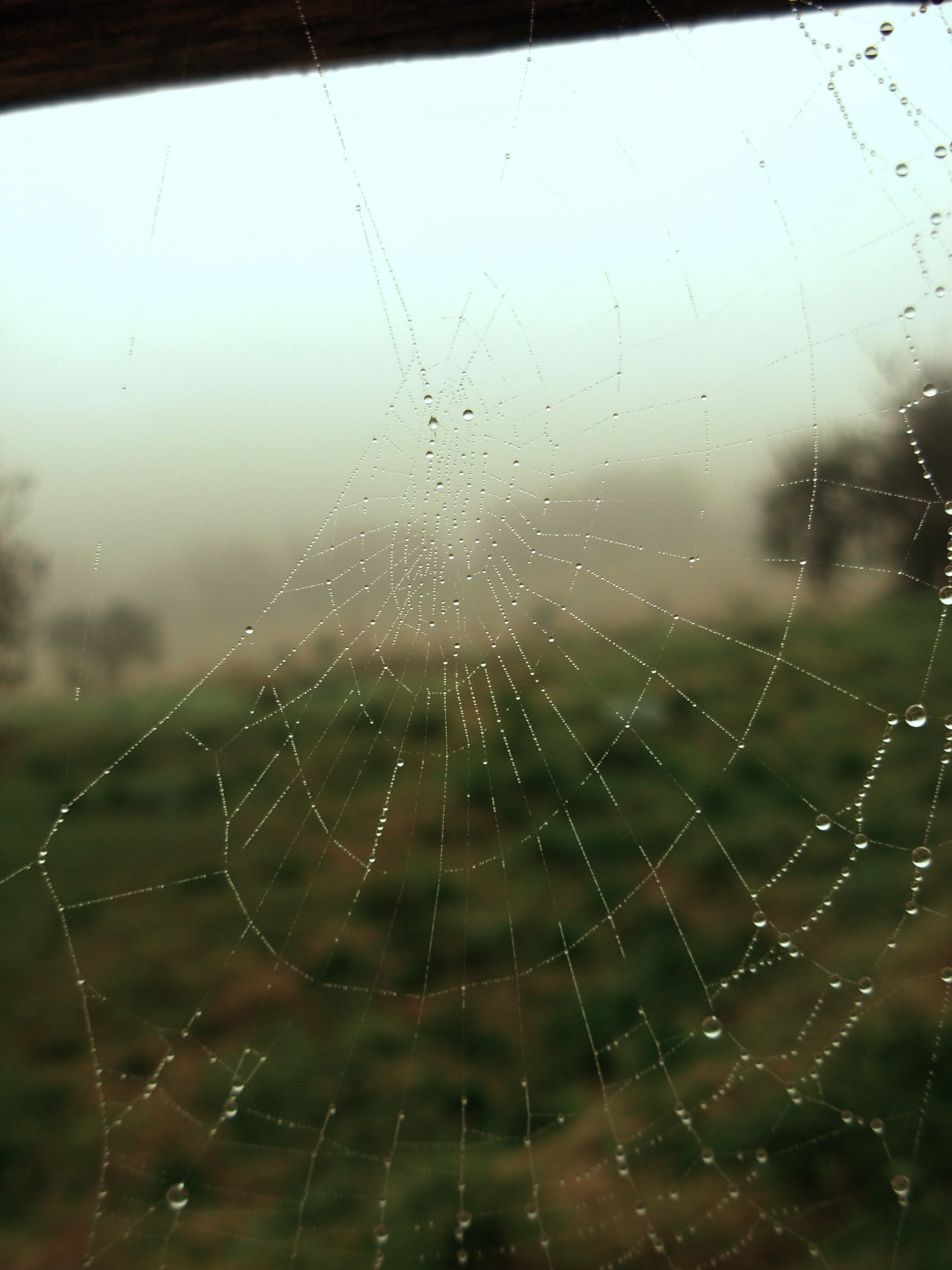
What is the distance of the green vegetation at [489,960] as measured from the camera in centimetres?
101

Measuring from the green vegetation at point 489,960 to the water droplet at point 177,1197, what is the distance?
1 centimetres

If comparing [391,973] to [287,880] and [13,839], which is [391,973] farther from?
[13,839]

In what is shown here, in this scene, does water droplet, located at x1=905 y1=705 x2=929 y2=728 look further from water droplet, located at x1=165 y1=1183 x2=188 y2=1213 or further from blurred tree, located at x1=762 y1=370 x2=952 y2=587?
water droplet, located at x1=165 y1=1183 x2=188 y2=1213

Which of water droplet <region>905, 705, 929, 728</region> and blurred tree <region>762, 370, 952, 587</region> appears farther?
blurred tree <region>762, 370, 952, 587</region>

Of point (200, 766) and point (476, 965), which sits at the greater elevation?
point (200, 766)

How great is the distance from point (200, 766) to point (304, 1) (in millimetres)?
1184

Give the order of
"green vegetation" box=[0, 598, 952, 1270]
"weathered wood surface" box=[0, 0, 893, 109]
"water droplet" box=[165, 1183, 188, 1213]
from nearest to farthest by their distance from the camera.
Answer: "weathered wood surface" box=[0, 0, 893, 109] → "water droplet" box=[165, 1183, 188, 1213] → "green vegetation" box=[0, 598, 952, 1270]

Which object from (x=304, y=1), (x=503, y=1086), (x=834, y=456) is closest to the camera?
(x=304, y=1)

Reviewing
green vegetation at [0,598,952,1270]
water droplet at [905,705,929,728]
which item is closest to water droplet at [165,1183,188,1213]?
green vegetation at [0,598,952,1270]

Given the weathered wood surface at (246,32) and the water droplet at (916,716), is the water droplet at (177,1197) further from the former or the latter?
the weathered wood surface at (246,32)

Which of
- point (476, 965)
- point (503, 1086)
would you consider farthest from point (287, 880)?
point (503, 1086)

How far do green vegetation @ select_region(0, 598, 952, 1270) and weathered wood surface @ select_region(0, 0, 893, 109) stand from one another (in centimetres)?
62

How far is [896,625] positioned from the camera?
1.74 m

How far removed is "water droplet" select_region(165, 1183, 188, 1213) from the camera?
89cm
